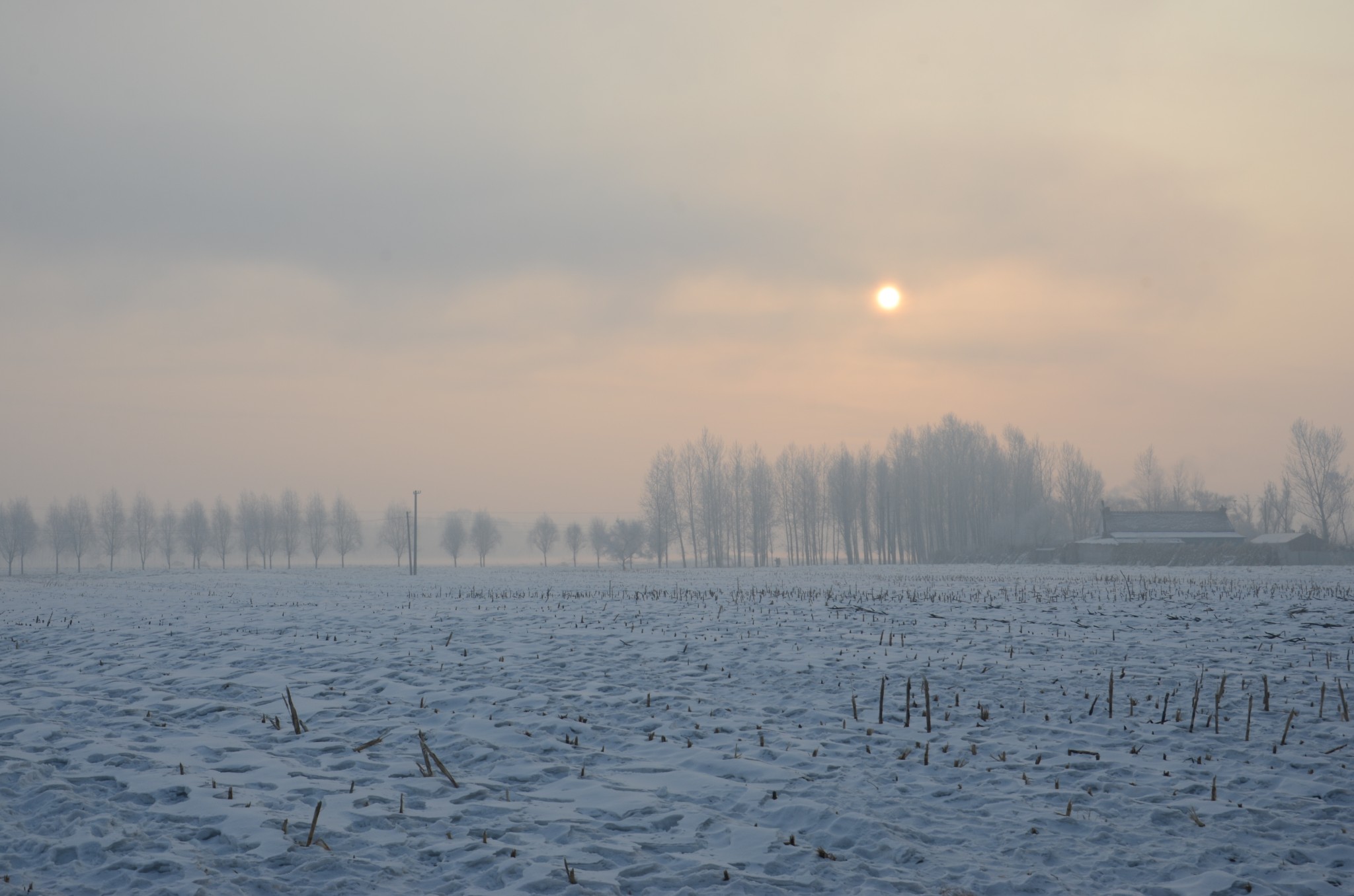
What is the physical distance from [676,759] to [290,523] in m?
128

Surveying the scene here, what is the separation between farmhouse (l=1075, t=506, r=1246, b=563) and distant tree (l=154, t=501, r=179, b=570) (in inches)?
4849

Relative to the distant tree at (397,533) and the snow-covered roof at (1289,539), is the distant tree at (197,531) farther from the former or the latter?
the snow-covered roof at (1289,539)

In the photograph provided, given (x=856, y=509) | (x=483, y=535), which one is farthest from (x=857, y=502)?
(x=483, y=535)

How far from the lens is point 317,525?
124812 millimetres

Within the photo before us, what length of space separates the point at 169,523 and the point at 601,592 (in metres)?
124

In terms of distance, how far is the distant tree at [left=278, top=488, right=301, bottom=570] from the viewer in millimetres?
119562

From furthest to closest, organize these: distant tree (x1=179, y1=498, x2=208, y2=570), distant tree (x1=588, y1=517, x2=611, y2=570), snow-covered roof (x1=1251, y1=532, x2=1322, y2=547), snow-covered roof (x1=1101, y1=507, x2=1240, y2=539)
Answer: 1. distant tree (x1=588, y1=517, x2=611, y2=570)
2. distant tree (x1=179, y1=498, x2=208, y2=570)
3. snow-covered roof (x1=1101, y1=507, x2=1240, y2=539)
4. snow-covered roof (x1=1251, y1=532, x2=1322, y2=547)

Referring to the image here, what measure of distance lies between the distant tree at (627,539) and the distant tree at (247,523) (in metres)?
51.6

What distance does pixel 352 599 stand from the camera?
2483 cm

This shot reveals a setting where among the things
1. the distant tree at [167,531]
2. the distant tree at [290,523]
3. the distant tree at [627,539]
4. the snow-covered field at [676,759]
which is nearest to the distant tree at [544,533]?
the distant tree at [627,539]

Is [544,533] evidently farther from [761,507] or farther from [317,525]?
[761,507]

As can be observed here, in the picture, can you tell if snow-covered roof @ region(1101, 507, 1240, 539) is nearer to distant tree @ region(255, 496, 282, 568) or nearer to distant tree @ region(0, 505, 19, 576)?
distant tree @ region(255, 496, 282, 568)

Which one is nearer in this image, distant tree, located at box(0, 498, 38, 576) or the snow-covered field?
the snow-covered field

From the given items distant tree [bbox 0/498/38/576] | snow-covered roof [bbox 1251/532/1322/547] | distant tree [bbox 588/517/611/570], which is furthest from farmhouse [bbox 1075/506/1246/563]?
distant tree [bbox 0/498/38/576]
